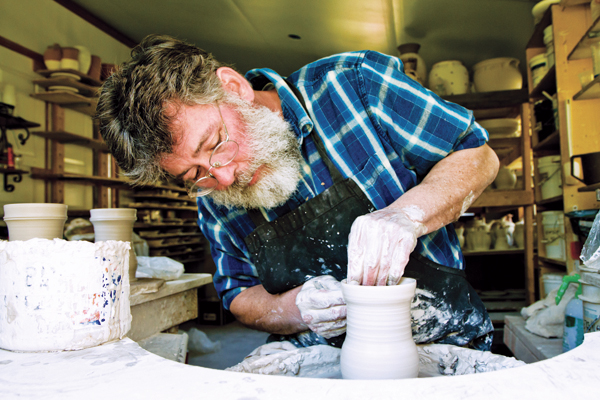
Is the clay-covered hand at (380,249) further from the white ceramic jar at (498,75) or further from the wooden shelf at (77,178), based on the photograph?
the white ceramic jar at (498,75)

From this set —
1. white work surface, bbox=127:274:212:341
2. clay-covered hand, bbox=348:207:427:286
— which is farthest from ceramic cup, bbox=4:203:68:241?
clay-covered hand, bbox=348:207:427:286

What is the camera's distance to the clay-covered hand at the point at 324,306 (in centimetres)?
112

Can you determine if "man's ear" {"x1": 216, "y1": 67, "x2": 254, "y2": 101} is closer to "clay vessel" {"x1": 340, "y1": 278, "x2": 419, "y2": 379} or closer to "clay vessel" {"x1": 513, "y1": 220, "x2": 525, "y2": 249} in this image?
"clay vessel" {"x1": 340, "y1": 278, "x2": 419, "y2": 379}

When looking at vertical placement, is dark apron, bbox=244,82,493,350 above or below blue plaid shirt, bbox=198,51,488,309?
below

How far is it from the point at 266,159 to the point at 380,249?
60 cm

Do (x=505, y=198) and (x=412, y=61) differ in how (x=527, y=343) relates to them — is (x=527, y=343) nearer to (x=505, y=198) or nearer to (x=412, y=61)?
(x=505, y=198)

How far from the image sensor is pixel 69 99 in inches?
158

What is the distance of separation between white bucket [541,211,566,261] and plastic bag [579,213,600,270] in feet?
6.45

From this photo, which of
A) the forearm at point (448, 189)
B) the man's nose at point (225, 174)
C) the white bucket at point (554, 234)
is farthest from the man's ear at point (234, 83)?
the white bucket at point (554, 234)

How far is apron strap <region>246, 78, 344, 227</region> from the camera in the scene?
1.37 m

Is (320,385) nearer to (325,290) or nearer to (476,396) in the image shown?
(476,396)

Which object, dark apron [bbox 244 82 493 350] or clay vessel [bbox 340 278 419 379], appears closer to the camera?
clay vessel [bbox 340 278 419 379]

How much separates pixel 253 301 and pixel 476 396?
3.32ft

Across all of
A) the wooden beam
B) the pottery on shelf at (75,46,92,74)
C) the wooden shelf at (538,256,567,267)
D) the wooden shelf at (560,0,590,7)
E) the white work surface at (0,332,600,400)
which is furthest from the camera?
the wooden beam
